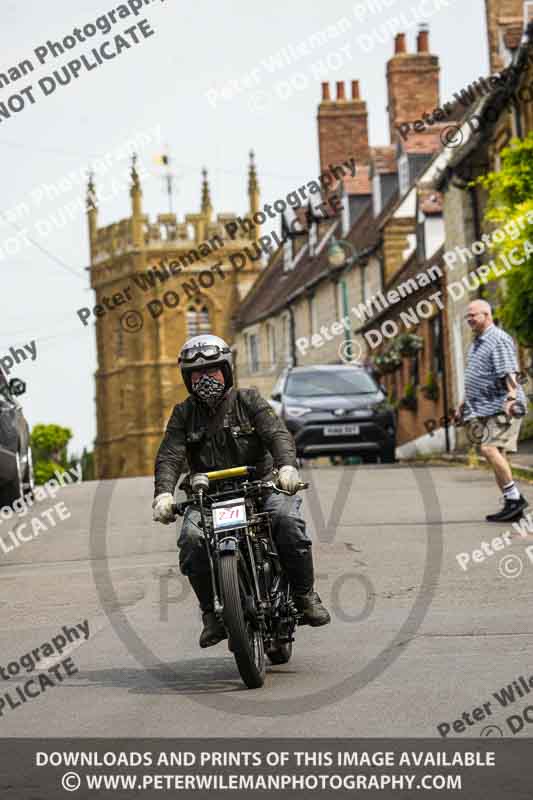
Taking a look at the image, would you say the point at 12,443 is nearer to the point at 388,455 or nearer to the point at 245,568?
the point at 388,455

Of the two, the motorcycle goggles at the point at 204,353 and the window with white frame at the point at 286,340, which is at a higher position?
the window with white frame at the point at 286,340

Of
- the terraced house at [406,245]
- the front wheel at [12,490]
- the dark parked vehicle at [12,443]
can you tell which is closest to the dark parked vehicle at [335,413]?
the terraced house at [406,245]

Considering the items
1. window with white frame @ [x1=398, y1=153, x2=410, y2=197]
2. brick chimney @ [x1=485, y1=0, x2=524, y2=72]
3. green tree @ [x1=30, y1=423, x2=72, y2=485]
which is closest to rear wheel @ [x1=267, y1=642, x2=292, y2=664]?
brick chimney @ [x1=485, y1=0, x2=524, y2=72]

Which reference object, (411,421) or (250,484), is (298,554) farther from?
(411,421)

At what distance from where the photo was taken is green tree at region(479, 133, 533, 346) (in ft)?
70.5

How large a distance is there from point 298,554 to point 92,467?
10548 centimetres

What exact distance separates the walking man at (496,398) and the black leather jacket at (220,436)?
6500 mm

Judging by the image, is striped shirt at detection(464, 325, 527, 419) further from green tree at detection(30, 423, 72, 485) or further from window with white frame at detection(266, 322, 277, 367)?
green tree at detection(30, 423, 72, 485)

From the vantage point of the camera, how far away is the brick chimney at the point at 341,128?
6538 cm

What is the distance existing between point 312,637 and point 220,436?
1.74 metres

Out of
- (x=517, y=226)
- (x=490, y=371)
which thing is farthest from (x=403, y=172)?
(x=490, y=371)

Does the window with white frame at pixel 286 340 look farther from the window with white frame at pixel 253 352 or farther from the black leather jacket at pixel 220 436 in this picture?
the black leather jacket at pixel 220 436

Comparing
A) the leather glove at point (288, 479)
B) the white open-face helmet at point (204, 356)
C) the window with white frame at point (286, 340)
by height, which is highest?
the window with white frame at point (286, 340)
